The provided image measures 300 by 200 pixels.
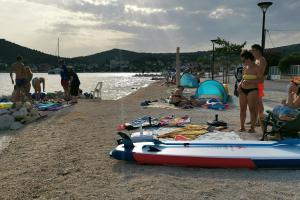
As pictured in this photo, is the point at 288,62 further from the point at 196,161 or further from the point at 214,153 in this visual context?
the point at 196,161

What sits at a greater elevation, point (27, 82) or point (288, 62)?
point (288, 62)

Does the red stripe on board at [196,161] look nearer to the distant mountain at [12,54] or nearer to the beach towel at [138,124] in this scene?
the beach towel at [138,124]

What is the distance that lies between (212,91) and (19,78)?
789 centimetres

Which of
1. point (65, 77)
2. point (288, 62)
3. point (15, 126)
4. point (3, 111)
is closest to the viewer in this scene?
point (15, 126)

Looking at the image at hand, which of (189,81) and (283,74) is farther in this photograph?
(283,74)

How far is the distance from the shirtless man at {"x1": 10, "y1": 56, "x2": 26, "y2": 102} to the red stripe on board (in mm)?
10229

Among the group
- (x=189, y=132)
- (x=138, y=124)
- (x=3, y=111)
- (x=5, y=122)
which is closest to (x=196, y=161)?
(x=189, y=132)

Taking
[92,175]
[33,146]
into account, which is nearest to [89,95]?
[33,146]

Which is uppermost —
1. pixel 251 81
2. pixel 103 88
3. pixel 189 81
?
pixel 251 81

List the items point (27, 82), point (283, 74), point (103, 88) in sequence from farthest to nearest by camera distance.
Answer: point (103, 88) < point (283, 74) < point (27, 82)

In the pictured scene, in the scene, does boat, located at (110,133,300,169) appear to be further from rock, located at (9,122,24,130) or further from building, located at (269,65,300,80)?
building, located at (269,65,300,80)

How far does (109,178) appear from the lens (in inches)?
209

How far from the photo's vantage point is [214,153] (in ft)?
19.4

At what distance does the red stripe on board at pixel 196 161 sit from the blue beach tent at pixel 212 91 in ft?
34.8
